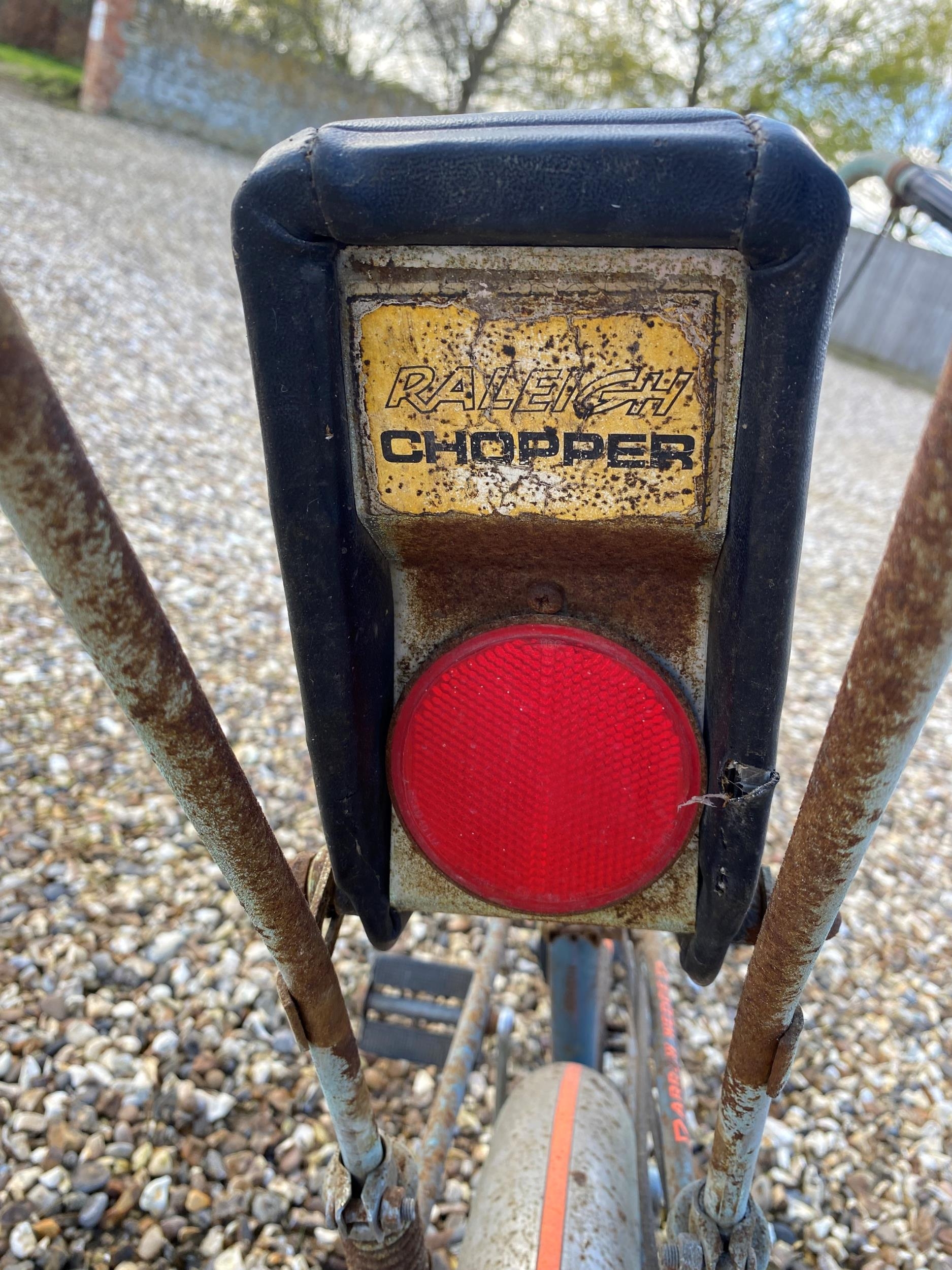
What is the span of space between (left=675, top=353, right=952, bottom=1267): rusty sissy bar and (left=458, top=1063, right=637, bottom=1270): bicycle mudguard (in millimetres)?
188

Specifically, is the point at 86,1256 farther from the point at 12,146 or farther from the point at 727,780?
the point at 12,146

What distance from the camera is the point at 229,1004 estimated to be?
80.6 inches

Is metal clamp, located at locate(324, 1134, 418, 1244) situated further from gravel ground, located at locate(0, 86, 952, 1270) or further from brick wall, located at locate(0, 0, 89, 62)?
brick wall, located at locate(0, 0, 89, 62)

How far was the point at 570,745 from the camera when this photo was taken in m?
0.90

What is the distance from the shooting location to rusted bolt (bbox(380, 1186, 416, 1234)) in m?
1.05

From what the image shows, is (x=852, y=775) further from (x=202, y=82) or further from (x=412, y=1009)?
(x=202, y=82)

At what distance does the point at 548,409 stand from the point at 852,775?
381mm

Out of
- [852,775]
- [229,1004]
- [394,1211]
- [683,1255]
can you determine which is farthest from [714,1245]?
[229,1004]

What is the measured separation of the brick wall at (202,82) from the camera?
12922 mm

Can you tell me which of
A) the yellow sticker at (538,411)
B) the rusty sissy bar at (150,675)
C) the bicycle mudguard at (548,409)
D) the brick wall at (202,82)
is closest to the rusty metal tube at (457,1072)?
the rusty sissy bar at (150,675)

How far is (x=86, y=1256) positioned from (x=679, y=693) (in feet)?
5.05

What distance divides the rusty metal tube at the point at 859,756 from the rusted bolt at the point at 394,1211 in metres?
0.41

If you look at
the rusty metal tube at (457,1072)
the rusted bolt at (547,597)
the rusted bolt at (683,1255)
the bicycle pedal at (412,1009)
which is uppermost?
the rusted bolt at (547,597)

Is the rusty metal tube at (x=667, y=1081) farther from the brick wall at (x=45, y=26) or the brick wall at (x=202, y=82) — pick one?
the brick wall at (x=45, y=26)
